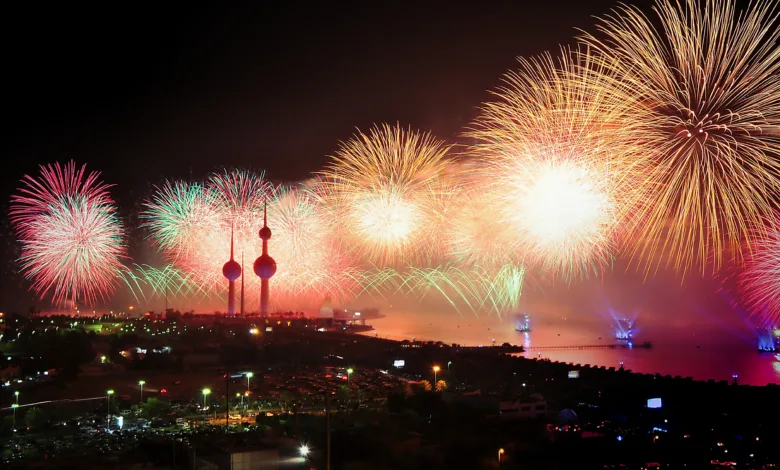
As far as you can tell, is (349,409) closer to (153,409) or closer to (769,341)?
(153,409)

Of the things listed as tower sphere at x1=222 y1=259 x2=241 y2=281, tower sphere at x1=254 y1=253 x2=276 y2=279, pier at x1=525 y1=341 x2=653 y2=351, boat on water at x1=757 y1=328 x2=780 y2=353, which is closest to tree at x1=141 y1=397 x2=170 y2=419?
tower sphere at x1=254 y1=253 x2=276 y2=279

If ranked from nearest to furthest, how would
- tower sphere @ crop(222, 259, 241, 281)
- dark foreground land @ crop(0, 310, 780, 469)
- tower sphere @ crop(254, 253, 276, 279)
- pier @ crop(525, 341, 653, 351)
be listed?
1. dark foreground land @ crop(0, 310, 780, 469)
2. tower sphere @ crop(254, 253, 276, 279)
3. tower sphere @ crop(222, 259, 241, 281)
4. pier @ crop(525, 341, 653, 351)

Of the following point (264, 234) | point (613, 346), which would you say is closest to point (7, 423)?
point (264, 234)

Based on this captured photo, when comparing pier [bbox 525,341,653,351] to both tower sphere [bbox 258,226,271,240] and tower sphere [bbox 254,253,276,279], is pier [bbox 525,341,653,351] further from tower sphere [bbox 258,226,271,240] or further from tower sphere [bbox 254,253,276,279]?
tower sphere [bbox 258,226,271,240]

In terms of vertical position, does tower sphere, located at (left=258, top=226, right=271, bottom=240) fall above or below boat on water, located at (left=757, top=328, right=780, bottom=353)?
above

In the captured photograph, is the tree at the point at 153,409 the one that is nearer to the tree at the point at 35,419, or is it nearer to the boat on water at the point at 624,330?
the tree at the point at 35,419
